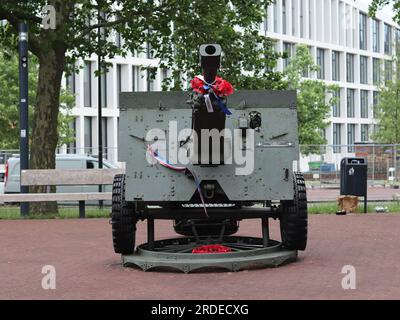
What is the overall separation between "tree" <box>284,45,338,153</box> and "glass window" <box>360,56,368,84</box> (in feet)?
89.5

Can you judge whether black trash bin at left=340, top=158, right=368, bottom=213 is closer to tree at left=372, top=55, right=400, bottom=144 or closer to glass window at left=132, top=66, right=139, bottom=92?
tree at left=372, top=55, right=400, bottom=144

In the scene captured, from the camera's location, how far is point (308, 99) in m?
52.4

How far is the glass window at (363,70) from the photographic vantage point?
81188 mm

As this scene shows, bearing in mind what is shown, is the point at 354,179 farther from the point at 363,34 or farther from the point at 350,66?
the point at 363,34

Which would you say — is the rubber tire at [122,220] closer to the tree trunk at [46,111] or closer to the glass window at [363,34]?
the tree trunk at [46,111]

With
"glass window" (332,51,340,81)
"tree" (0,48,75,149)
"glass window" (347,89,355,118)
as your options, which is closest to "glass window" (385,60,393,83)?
"glass window" (332,51,340,81)

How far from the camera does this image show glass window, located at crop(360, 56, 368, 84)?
8119 centimetres

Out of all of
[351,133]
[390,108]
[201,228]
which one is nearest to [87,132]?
[390,108]

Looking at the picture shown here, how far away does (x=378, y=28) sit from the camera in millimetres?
83375

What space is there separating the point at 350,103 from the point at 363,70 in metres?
3.99
